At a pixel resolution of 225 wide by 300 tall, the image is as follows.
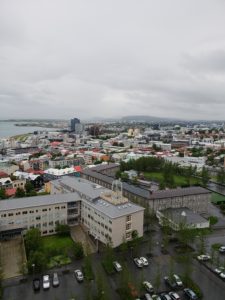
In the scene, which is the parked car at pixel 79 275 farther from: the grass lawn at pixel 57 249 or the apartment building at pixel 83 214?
the apartment building at pixel 83 214

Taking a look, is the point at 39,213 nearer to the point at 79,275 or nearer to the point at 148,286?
the point at 79,275

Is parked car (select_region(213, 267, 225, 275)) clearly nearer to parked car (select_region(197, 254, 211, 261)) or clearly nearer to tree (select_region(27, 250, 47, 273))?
parked car (select_region(197, 254, 211, 261))

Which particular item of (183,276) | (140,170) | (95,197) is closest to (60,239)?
(95,197)

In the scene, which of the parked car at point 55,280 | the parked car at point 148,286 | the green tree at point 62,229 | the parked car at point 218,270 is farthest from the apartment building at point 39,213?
the parked car at point 218,270

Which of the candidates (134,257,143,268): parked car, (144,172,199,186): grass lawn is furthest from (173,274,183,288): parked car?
(144,172,199,186): grass lawn

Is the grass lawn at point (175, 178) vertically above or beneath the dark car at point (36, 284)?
beneath

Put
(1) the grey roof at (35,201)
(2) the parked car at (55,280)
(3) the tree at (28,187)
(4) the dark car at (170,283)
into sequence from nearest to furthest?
(4) the dark car at (170,283) → (2) the parked car at (55,280) → (1) the grey roof at (35,201) → (3) the tree at (28,187)

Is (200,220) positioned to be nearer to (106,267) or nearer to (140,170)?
(106,267)
